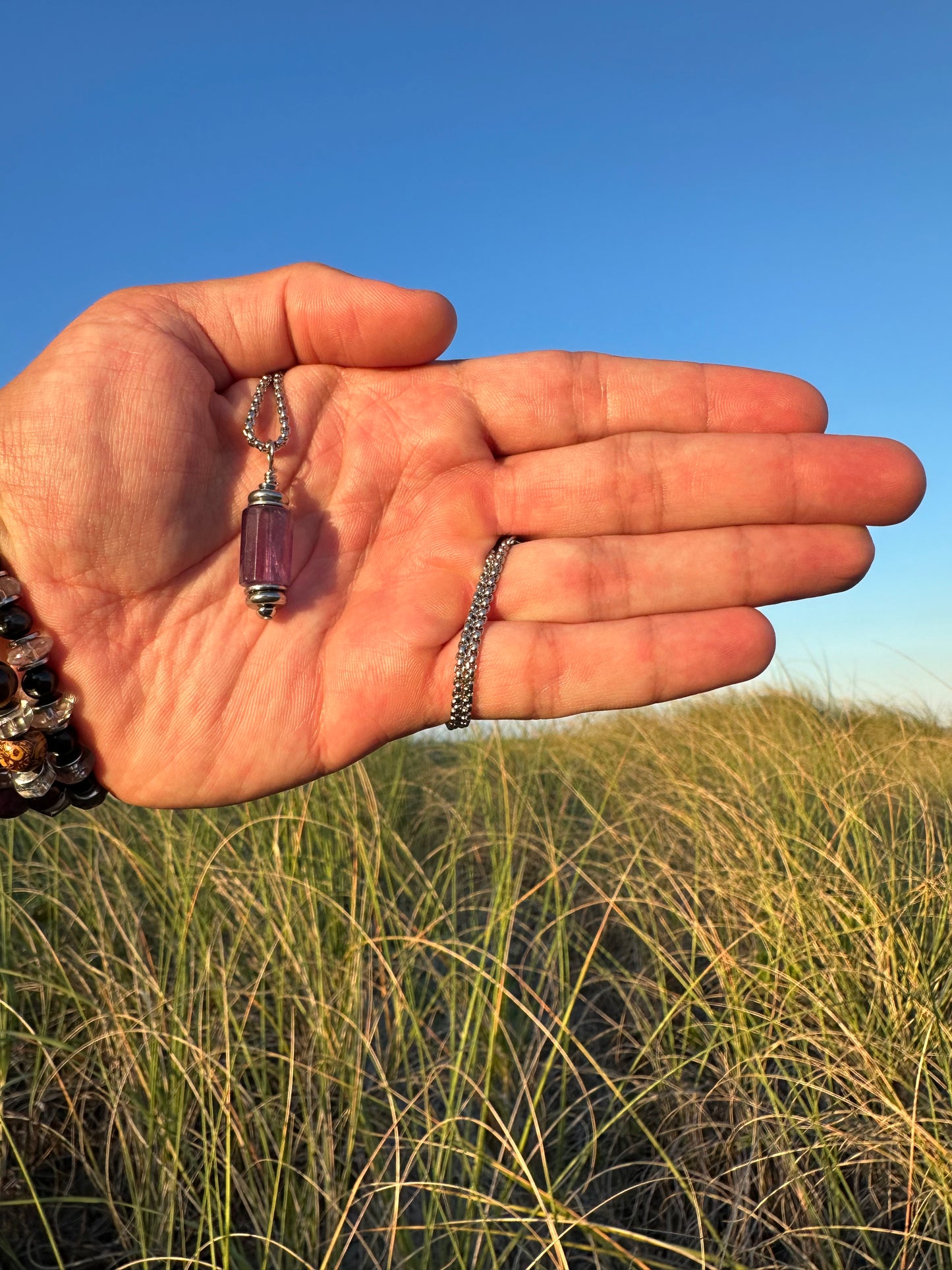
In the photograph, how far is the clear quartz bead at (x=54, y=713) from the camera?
1.96m

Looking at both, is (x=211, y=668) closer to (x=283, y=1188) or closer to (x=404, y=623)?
(x=404, y=623)

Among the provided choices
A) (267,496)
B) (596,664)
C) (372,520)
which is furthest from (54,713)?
(596,664)

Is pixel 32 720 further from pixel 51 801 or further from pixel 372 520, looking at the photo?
pixel 372 520

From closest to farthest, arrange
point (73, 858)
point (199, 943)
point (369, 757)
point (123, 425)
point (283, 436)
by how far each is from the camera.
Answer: point (123, 425)
point (283, 436)
point (199, 943)
point (73, 858)
point (369, 757)

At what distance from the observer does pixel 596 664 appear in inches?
81.4

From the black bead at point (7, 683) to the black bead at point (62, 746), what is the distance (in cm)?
12

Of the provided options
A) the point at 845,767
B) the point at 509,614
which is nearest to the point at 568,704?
the point at 509,614

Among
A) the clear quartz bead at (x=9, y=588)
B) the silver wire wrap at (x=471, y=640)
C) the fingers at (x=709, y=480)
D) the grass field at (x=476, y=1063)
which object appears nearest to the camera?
the grass field at (x=476, y=1063)

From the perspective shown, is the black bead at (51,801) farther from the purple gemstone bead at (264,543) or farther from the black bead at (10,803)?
the purple gemstone bead at (264,543)

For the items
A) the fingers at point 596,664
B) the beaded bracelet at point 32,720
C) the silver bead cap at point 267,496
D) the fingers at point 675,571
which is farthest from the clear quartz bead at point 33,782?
the fingers at point 675,571

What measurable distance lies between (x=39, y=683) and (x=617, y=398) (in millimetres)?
1541

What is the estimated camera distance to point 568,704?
209 centimetres

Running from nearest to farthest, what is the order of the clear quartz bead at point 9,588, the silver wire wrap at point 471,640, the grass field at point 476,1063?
the grass field at point 476,1063
the clear quartz bead at point 9,588
the silver wire wrap at point 471,640

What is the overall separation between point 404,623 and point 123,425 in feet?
2.48
